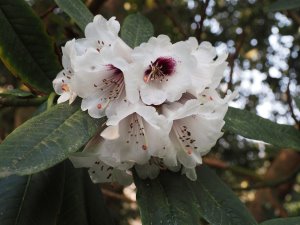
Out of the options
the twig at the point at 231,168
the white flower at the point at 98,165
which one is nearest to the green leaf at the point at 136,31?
the white flower at the point at 98,165

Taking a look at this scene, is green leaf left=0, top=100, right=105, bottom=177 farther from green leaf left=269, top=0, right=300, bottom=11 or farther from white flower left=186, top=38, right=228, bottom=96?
green leaf left=269, top=0, right=300, bottom=11

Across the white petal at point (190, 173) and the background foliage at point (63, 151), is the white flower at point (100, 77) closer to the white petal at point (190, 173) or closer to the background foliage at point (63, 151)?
the background foliage at point (63, 151)

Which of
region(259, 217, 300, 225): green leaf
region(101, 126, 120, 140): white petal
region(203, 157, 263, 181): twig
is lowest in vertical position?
region(203, 157, 263, 181): twig

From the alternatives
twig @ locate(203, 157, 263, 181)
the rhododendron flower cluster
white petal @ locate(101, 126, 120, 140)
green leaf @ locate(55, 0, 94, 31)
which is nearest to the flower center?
the rhododendron flower cluster

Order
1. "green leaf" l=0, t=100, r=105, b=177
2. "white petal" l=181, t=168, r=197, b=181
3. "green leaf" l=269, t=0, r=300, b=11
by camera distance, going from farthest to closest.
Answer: "green leaf" l=269, t=0, r=300, b=11 → "white petal" l=181, t=168, r=197, b=181 → "green leaf" l=0, t=100, r=105, b=177

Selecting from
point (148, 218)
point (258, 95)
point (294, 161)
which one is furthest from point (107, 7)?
point (148, 218)

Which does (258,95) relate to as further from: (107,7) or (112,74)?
(112,74)
